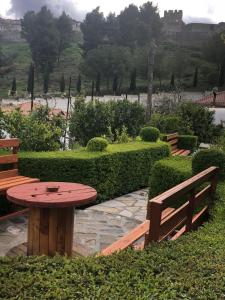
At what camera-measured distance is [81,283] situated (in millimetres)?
2287

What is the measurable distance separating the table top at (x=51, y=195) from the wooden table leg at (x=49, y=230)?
0.14 meters

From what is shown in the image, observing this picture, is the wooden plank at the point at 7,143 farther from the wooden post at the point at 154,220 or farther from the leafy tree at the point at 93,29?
the leafy tree at the point at 93,29

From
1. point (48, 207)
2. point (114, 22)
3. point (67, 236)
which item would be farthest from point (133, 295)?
point (114, 22)

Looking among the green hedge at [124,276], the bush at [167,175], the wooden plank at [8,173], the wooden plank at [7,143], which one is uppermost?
the wooden plank at [7,143]

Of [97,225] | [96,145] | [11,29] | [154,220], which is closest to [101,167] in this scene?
[96,145]

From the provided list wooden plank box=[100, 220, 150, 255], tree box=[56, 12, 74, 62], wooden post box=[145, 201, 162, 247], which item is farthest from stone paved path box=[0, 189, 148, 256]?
tree box=[56, 12, 74, 62]

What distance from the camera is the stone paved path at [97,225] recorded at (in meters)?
5.25

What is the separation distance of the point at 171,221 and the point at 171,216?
0.14 feet

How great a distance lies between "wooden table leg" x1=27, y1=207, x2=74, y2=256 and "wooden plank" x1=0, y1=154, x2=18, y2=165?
2.21 m

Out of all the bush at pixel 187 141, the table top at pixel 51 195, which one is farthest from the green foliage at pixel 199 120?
the table top at pixel 51 195

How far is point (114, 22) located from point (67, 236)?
65.4 meters

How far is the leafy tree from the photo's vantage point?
5944 cm

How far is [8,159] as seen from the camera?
6402 millimetres

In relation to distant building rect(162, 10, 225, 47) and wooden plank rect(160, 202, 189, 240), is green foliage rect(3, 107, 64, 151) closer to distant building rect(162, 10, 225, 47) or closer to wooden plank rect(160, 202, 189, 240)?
wooden plank rect(160, 202, 189, 240)
